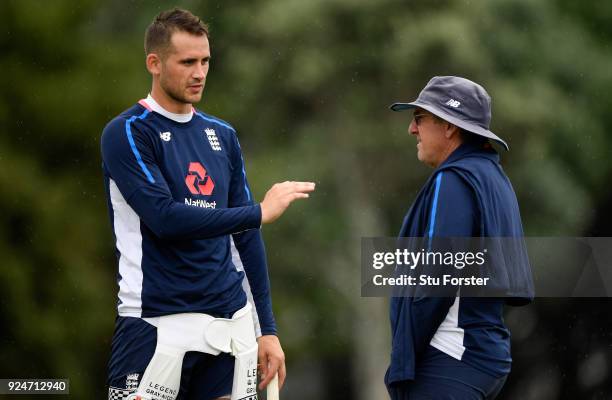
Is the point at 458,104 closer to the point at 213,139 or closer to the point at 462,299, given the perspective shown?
the point at 462,299

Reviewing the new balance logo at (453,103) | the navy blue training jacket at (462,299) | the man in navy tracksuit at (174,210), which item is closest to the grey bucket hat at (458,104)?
the new balance logo at (453,103)

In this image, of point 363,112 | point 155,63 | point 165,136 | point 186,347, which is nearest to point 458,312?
point 186,347

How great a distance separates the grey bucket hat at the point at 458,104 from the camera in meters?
5.34

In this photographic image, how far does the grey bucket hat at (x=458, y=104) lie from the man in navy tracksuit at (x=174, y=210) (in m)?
0.68

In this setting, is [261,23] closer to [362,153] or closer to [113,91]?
[362,153]

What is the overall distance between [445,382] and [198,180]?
1.36 metres

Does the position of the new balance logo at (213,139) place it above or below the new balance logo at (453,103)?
below

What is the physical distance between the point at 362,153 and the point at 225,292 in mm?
16506

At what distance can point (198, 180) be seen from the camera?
542 cm

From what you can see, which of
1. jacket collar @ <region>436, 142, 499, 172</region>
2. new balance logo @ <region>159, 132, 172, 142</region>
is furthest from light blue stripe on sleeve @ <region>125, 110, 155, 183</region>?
jacket collar @ <region>436, 142, 499, 172</region>

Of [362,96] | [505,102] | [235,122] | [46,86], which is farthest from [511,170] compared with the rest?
[46,86]

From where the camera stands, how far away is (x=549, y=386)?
13.7 meters

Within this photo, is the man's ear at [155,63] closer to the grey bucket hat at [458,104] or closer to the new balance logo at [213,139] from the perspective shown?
the new balance logo at [213,139]

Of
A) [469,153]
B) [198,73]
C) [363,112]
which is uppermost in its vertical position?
[198,73]
